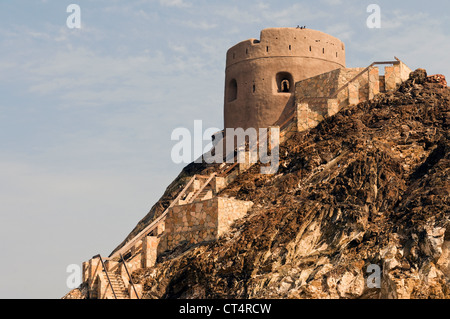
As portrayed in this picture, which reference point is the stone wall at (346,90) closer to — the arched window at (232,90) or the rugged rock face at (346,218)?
the rugged rock face at (346,218)

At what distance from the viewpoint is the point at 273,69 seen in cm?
4581

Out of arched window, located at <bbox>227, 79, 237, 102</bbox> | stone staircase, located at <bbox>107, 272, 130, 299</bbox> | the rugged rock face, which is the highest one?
arched window, located at <bbox>227, 79, 237, 102</bbox>

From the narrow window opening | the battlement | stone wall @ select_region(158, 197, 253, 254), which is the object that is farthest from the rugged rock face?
the battlement

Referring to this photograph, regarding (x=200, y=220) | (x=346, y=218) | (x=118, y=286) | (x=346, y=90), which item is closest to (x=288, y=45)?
(x=346, y=90)

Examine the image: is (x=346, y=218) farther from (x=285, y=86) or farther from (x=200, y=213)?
(x=285, y=86)

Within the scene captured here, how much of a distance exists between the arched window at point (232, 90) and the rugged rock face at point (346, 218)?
244 inches

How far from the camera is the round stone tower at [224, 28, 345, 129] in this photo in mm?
45406

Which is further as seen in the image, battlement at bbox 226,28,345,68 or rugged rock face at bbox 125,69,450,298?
battlement at bbox 226,28,345,68

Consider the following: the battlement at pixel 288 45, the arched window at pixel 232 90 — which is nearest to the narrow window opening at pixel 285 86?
the battlement at pixel 288 45

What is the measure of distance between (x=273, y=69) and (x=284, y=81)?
1.09 meters

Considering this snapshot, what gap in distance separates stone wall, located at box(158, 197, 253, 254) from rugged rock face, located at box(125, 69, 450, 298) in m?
0.51

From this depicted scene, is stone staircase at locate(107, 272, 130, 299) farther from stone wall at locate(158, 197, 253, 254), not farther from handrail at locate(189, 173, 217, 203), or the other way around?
handrail at locate(189, 173, 217, 203)

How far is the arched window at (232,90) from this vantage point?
4741 centimetres
